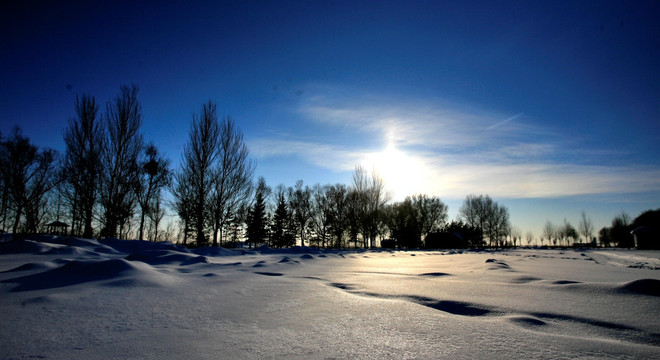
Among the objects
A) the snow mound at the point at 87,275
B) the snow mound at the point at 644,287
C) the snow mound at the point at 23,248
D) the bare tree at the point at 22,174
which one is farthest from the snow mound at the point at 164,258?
the bare tree at the point at 22,174

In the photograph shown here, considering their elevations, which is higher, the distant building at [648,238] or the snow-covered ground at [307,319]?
the snow-covered ground at [307,319]

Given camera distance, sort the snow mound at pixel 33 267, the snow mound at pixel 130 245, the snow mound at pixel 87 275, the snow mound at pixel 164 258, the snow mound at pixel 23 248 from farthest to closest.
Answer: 1. the snow mound at pixel 130 245
2. the snow mound at pixel 23 248
3. the snow mound at pixel 164 258
4. the snow mound at pixel 33 267
5. the snow mound at pixel 87 275

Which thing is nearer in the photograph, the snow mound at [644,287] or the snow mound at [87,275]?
the snow mound at [644,287]

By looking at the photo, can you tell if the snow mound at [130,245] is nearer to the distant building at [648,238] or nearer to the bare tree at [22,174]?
the bare tree at [22,174]

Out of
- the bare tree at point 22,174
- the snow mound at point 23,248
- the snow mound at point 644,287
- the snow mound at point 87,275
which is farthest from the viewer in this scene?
the bare tree at point 22,174

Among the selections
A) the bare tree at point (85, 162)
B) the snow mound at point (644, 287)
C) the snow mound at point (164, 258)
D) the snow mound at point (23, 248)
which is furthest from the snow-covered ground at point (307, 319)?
the bare tree at point (85, 162)

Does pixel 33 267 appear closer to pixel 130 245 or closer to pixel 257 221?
pixel 130 245

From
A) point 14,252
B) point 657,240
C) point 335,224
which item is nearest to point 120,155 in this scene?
point 14,252

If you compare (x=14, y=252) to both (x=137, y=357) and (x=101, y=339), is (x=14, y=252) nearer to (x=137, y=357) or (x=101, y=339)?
(x=101, y=339)

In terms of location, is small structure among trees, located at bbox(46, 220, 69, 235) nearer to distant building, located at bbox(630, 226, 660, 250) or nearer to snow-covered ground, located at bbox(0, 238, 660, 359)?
snow-covered ground, located at bbox(0, 238, 660, 359)

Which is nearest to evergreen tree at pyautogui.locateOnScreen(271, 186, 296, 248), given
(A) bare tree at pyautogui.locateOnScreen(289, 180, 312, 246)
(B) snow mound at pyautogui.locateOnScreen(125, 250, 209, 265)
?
(A) bare tree at pyautogui.locateOnScreen(289, 180, 312, 246)

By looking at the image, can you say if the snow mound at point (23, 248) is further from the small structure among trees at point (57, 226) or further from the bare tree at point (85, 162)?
the small structure among trees at point (57, 226)

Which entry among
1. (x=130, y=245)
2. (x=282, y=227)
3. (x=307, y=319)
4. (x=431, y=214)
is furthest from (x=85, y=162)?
(x=431, y=214)

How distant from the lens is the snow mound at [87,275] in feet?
7.78
